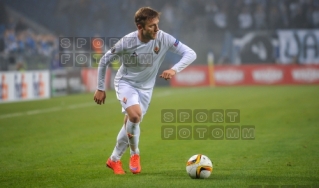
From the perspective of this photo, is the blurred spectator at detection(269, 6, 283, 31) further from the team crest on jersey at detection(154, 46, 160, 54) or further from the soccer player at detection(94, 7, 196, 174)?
the team crest on jersey at detection(154, 46, 160, 54)

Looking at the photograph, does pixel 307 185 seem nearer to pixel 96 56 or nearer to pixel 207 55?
pixel 96 56

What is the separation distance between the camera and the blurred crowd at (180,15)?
119 feet

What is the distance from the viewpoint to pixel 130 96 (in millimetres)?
7582

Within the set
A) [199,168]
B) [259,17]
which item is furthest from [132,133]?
[259,17]

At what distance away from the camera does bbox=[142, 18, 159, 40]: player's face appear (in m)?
7.35

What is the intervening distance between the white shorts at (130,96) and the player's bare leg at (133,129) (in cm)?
9

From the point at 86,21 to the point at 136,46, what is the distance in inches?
1190

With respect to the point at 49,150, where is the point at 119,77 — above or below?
above

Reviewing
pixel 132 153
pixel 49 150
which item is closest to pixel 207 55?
pixel 49 150

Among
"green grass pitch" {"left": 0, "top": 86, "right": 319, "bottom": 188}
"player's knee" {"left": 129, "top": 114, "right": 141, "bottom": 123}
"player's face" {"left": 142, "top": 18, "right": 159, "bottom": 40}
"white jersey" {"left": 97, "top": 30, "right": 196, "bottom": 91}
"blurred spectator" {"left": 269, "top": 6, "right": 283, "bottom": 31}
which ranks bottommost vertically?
"green grass pitch" {"left": 0, "top": 86, "right": 319, "bottom": 188}

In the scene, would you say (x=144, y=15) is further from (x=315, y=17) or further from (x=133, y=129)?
(x=315, y=17)

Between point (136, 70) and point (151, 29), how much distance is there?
639 mm

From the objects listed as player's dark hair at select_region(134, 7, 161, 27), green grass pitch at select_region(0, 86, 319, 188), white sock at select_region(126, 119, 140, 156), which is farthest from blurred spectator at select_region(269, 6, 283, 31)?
player's dark hair at select_region(134, 7, 161, 27)

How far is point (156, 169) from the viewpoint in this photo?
8031 millimetres
